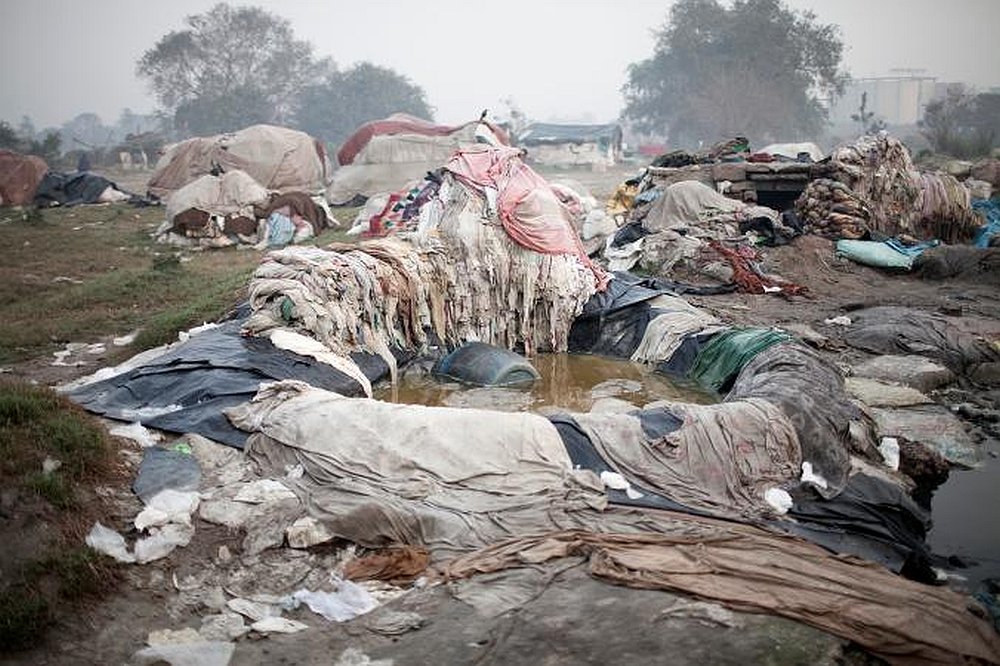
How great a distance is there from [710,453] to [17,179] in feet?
57.2

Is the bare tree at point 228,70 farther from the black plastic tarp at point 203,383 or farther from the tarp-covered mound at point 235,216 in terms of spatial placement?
the black plastic tarp at point 203,383

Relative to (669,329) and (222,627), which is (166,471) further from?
(669,329)

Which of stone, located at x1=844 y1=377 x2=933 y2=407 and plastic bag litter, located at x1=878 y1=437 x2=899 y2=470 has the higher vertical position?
stone, located at x1=844 y1=377 x2=933 y2=407

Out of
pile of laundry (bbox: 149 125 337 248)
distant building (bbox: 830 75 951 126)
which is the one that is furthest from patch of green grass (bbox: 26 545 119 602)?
distant building (bbox: 830 75 951 126)

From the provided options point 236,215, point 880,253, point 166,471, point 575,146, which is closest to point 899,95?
point 575,146

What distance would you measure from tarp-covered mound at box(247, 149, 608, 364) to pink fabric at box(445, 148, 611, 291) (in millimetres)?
10

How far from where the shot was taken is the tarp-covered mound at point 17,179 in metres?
16.6

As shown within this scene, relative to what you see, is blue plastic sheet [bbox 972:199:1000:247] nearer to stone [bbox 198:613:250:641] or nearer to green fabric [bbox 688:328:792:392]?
green fabric [bbox 688:328:792:392]

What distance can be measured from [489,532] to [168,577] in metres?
1.33

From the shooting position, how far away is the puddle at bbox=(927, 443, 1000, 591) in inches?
150

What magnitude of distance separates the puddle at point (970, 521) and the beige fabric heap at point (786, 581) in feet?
2.74

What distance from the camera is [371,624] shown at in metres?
2.99

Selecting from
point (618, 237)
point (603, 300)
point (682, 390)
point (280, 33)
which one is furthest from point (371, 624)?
point (280, 33)

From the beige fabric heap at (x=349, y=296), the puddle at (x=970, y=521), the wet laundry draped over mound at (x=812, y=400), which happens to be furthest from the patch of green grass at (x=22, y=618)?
the puddle at (x=970, y=521)
